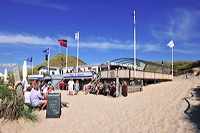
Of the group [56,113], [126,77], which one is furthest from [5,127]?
[126,77]

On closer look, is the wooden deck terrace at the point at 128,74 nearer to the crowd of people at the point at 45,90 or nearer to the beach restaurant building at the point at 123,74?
the beach restaurant building at the point at 123,74

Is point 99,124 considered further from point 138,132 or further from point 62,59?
point 62,59

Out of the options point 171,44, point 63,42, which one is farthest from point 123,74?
point 63,42

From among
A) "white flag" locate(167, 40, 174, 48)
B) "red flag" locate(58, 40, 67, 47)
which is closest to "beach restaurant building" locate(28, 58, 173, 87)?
"white flag" locate(167, 40, 174, 48)

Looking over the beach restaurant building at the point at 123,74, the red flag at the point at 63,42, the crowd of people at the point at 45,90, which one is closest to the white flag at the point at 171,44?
the beach restaurant building at the point at 123,74

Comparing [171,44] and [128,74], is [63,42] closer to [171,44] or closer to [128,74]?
[128,74]

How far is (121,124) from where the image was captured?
646 cm

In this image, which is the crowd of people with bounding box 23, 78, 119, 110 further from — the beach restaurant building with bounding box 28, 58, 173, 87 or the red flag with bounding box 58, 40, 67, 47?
the red flag with bounding box 58, 40, 67, 47

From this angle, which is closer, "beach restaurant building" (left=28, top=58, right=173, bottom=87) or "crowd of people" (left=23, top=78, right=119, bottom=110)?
"crowd of people" (left=23, top=78, right=119, bottom=110)

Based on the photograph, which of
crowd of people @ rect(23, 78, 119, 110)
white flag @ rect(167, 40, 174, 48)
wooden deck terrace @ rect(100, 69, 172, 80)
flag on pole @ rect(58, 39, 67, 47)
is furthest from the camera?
flag on pole @ rect(58, 39, 67, 47)

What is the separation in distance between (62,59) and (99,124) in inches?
2561

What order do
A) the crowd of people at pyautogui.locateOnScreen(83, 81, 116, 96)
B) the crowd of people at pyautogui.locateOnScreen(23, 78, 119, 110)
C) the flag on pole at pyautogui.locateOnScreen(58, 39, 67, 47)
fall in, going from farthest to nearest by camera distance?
1. the flag on pole at pyautogui.locateOnScreen(58, 39, 67, 47)
2. the crowd of people at pyautogui.locateOnScreen(83, 81, 116, 96)
3. the crowd of people at pyautogui.locateOnScreen(23, 78, 119, 110)

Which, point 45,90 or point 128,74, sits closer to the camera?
point 45,90

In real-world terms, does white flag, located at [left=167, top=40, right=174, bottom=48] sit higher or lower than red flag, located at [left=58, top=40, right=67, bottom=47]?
lower
